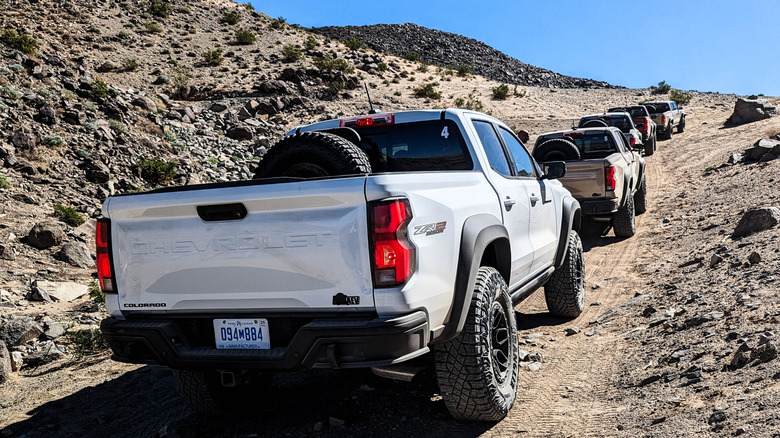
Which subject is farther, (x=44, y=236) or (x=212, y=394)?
(x=44, y=236)

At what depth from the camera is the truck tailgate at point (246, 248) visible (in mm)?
2977

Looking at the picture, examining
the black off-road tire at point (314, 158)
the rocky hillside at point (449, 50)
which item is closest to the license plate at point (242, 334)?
the black off-road tire at point (314, 158)

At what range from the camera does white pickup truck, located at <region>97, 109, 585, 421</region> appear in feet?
9.72

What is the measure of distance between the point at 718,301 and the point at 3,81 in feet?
59.7

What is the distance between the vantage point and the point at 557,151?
9.80 m

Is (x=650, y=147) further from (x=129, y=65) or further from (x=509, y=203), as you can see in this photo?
(x=129, y=65)

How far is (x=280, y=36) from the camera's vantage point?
44.1 m

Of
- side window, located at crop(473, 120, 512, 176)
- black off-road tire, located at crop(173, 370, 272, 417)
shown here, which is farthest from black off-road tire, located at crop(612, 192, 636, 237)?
black off-road tire, located at crop(173, 370, 272, 417)

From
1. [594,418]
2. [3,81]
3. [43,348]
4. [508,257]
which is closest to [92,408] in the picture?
[43,348]

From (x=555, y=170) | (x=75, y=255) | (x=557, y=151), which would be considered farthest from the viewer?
(x=75, y=255)

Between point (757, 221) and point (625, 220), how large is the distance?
227cm

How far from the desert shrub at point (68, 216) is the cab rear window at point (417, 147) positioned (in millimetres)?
9005

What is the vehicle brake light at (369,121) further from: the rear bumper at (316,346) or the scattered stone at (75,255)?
the scattered stone at (75,255)

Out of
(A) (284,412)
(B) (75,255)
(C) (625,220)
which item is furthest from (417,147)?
(B) (75,255)
